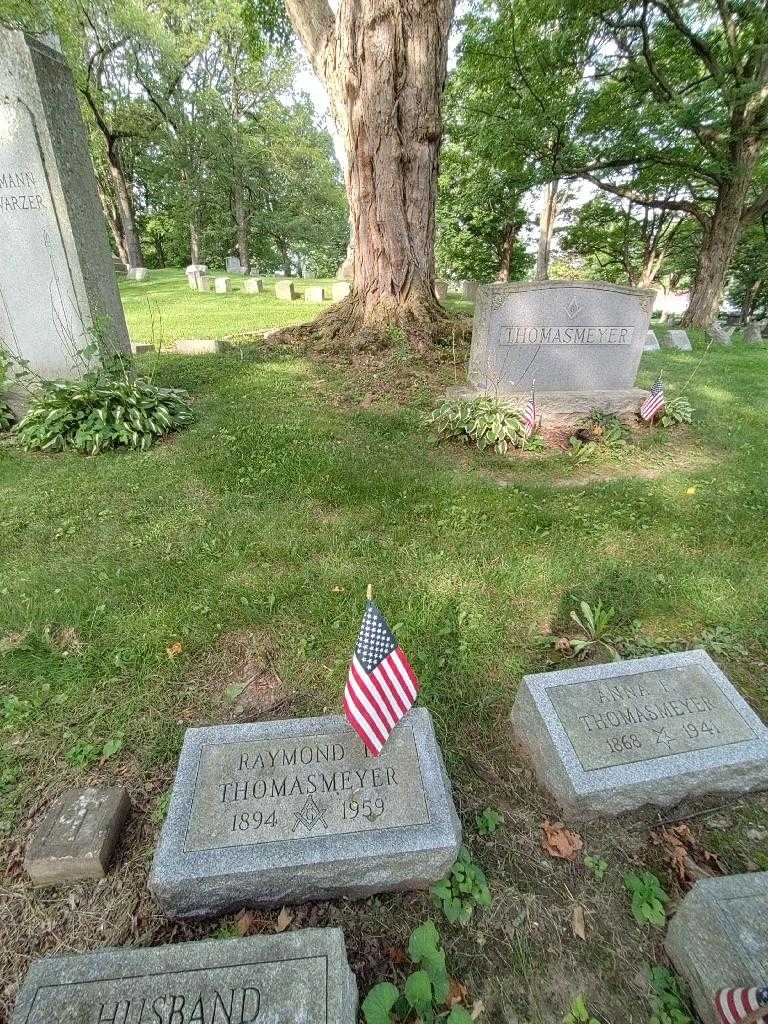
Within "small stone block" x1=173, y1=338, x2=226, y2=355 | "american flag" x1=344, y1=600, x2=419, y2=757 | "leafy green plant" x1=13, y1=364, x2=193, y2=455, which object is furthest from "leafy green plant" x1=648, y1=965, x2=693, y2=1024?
"small stone block" x1=173, y1=338, x2=226, y2=355

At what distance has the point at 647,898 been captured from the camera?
197 centimetres

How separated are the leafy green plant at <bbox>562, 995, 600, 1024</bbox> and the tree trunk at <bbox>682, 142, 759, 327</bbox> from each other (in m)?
→ 15.4

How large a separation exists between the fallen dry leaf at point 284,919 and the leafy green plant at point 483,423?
14.7 feet

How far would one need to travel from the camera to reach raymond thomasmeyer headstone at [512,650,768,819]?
7.07 ft

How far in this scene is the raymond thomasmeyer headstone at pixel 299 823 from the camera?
70.7 inches

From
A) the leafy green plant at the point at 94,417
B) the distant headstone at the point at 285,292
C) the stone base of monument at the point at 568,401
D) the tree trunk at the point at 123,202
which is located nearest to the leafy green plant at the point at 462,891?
the stone base of monument at the point at 568,401

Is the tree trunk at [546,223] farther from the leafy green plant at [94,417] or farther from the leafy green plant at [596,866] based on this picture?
the leafy green plant at [596,866]

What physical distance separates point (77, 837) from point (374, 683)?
1322mm

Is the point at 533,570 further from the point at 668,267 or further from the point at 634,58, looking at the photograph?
the point at 668,267

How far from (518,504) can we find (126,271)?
30.2 meters

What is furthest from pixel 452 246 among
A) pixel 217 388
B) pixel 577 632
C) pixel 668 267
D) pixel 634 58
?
pixel 577 632

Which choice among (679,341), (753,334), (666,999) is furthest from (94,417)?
(753,334)

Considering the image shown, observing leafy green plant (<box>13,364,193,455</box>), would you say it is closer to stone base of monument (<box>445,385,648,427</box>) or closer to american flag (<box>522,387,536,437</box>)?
stone base of monument (<box>445,385,648,427</box>)

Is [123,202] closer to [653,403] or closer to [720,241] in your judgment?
[720,241]
